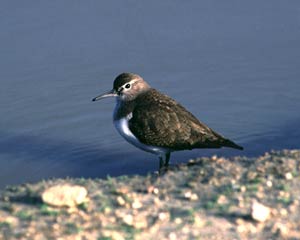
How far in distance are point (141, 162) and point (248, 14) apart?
3.82m

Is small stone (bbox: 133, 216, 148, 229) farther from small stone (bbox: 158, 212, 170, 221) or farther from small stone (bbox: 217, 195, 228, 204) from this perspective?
small stone (bbox: 217, 195, 228, 204)

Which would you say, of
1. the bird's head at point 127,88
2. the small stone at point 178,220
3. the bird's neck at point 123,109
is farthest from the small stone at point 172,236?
the bird's head at point 127,88

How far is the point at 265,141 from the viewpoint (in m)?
10.1

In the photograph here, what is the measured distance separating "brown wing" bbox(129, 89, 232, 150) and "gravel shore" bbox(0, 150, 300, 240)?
1108 millimetres

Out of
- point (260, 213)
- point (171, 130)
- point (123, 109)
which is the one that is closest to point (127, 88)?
point (123, 109)

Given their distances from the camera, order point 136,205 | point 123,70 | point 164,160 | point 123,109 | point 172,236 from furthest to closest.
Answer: point 123,70 < point 123,109 < point 164,160 < point 136,205 < point 172,236

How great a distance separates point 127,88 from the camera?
32.5ft

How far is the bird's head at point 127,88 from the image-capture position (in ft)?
32.4

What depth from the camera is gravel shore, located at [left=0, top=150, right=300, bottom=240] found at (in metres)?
6.48

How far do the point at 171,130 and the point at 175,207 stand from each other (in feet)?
7.34

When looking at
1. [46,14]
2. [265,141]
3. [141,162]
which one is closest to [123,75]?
[141,162]

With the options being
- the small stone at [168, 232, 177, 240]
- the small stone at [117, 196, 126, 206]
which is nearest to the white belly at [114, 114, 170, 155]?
the small stone at [117, 196, 126, 206]

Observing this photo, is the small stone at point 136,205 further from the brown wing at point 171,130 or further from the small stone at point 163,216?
the brown wing at point 171,130

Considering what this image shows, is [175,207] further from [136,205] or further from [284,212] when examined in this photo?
[284,212]
